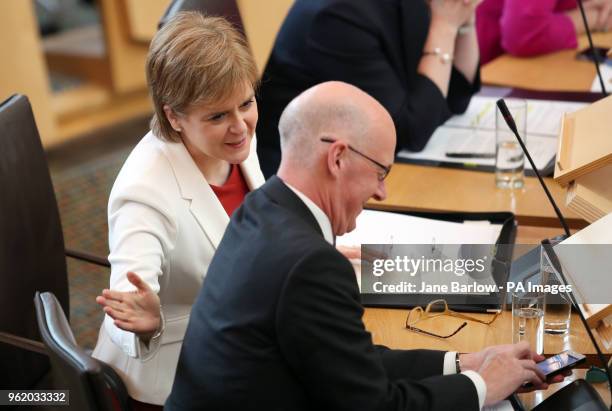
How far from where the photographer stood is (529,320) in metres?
1.56

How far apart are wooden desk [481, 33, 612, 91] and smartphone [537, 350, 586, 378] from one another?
1.61 m

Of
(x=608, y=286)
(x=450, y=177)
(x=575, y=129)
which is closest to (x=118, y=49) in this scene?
(x=450, y=177)

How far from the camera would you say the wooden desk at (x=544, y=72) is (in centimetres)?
294

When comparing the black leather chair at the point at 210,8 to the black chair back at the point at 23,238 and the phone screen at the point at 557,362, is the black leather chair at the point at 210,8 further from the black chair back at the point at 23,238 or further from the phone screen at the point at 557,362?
the phone screen at the point at 557,362

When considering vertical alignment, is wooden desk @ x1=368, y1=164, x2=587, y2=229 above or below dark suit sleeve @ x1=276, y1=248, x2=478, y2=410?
below

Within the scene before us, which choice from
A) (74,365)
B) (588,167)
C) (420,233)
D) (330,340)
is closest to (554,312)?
(588,167)

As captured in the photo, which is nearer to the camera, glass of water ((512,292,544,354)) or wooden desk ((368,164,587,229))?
glass of water ((512,292,544,354))

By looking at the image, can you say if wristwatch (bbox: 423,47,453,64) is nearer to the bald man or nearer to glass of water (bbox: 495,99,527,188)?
glass of water (bbox: 495,99,527,188)

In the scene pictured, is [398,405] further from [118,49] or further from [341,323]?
[118,49]

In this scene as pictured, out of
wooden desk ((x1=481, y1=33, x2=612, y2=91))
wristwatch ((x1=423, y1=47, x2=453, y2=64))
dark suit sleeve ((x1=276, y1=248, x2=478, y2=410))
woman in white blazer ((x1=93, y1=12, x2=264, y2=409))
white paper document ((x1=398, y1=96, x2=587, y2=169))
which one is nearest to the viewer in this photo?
dark suit sleeve ((x1=276, y1=248, x2=478, y2=410))

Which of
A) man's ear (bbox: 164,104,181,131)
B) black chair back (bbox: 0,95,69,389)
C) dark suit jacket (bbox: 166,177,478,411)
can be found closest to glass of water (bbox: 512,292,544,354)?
dark suit jacket (bbox: 166,177,478,411)

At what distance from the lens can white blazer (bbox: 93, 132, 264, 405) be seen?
1.68m

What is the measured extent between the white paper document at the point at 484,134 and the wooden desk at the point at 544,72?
0.21 meters

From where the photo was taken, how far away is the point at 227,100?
1763mm
